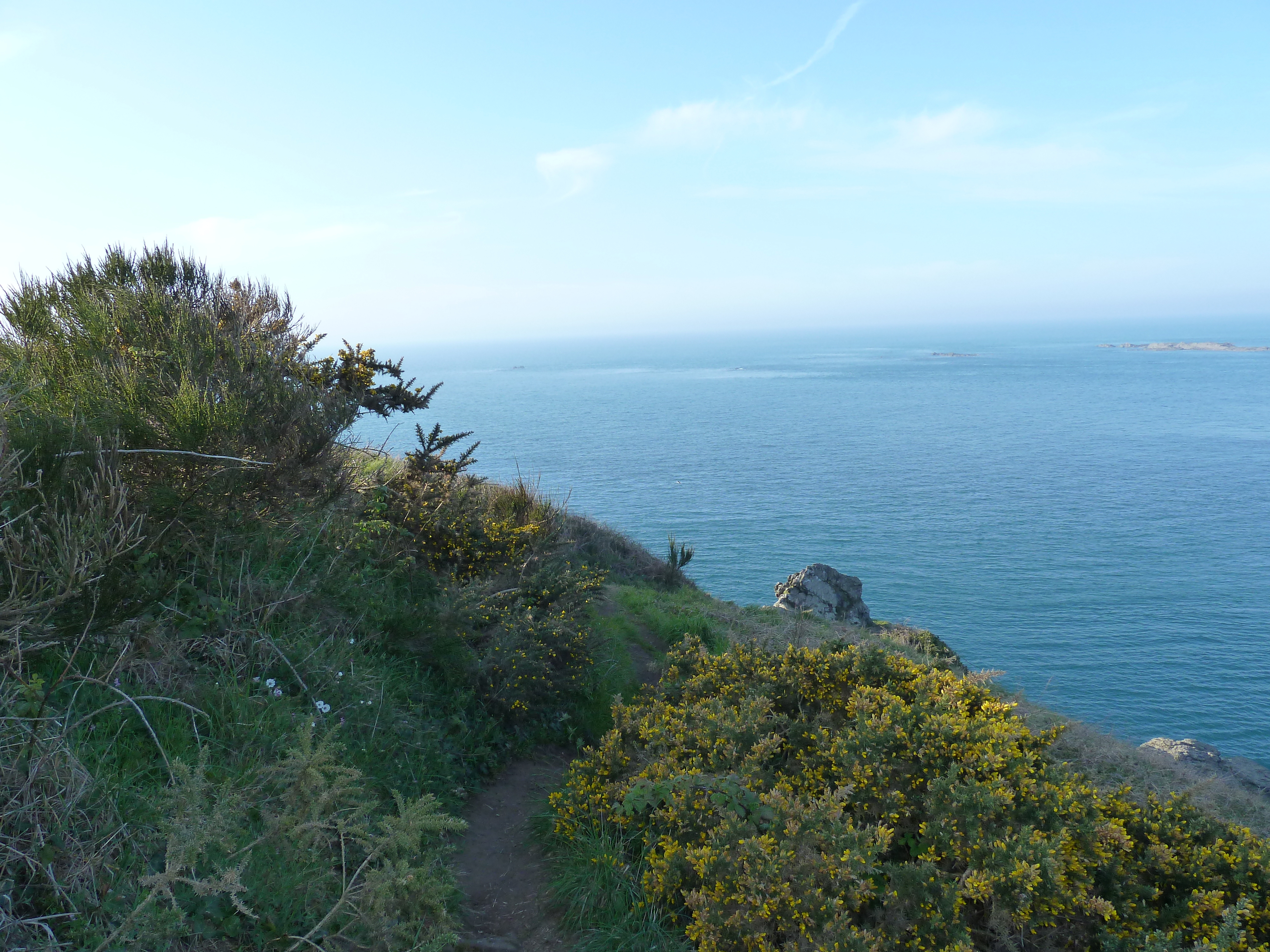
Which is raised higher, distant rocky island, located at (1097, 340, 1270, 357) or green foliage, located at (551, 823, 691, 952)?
distant rocky island, located at (1097, 340, 1270, 357)

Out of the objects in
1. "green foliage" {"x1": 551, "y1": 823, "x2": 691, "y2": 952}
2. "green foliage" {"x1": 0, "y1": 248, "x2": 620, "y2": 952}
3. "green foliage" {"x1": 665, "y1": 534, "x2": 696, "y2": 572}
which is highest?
"green foliage" {"x1": 0, "y1": 248, "x2": 620, "y2": 952}

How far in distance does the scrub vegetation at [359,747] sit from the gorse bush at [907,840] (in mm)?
21

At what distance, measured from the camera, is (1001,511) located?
147 ft

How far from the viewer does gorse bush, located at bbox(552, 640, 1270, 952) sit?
12.1 feet

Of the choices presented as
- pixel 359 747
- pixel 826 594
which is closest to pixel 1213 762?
pixel 826 594

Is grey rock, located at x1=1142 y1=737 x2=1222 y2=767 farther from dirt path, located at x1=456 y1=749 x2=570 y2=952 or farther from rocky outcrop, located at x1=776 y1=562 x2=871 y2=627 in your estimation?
dirt path, located at x1=456 y1=749 x2=570 y2=952

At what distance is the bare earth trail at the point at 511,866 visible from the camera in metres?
4.45

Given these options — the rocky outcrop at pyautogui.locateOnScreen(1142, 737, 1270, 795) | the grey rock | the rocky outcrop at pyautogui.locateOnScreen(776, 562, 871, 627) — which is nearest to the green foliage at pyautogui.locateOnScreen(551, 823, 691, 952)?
the rocky outcrop at pyautogui.locateOnScreen(1142, 737, 1270, 795)

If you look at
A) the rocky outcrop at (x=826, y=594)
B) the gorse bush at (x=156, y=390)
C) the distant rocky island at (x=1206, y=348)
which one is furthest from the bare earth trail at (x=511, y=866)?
the distant rocky island at (x=1206, y=348)

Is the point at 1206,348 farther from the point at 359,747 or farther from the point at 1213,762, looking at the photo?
the point at 359,747

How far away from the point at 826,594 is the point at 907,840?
18768 mm

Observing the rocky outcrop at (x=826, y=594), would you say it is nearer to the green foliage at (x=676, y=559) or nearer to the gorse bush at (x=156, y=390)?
the green foliage at (x=676, y=559)

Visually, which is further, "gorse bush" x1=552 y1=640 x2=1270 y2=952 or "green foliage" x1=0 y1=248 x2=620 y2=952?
"gorse bush" x1=552 y1=640 x2=1270 y2=952

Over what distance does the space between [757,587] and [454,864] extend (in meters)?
26.7
